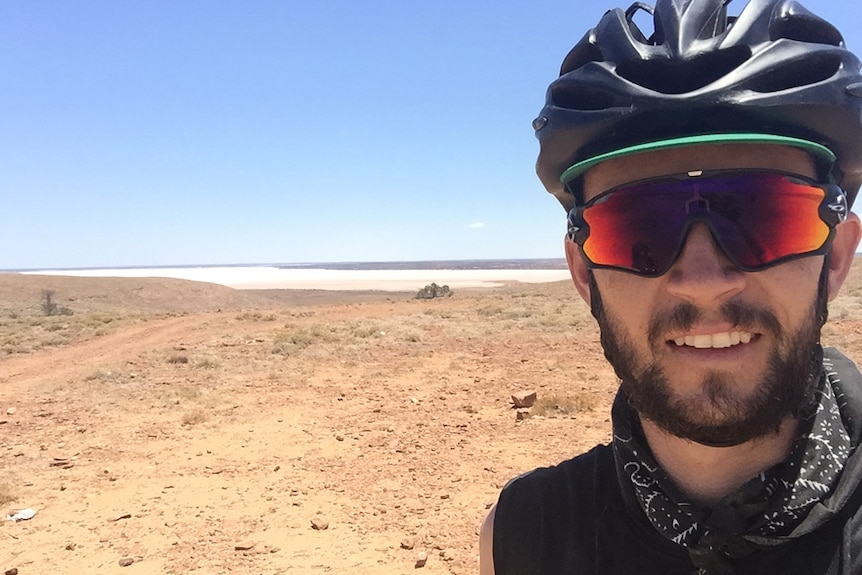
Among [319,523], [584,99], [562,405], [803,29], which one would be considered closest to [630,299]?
[584,99]

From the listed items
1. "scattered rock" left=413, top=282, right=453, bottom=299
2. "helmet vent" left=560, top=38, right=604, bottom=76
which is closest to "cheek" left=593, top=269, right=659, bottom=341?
"helmet vent" left=560, top=38, right=604, bottom=76

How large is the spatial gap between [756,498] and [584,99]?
46.0 inches

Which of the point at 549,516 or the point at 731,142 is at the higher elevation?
the point at 731,142

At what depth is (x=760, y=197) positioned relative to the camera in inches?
53.0

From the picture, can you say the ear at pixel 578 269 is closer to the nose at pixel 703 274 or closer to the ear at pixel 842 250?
the nose at pixel 703 274

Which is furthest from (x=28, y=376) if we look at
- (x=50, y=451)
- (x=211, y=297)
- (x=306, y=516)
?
(x=211, y=297)

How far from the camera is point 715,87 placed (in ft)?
4.51

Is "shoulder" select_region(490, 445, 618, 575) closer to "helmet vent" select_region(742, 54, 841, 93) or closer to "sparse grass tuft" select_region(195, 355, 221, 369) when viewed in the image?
"helmet vent" select_region(742, 54, 841, 93)

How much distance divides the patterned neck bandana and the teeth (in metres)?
0.23

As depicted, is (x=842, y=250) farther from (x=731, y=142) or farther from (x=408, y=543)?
(x=408, y=543)

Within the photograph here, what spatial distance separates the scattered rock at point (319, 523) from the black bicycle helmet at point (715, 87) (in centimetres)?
443

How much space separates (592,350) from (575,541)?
10695 mm

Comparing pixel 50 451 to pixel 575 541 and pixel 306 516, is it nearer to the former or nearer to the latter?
pixel 306 516

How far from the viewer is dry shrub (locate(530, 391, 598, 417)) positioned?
7773 mm
